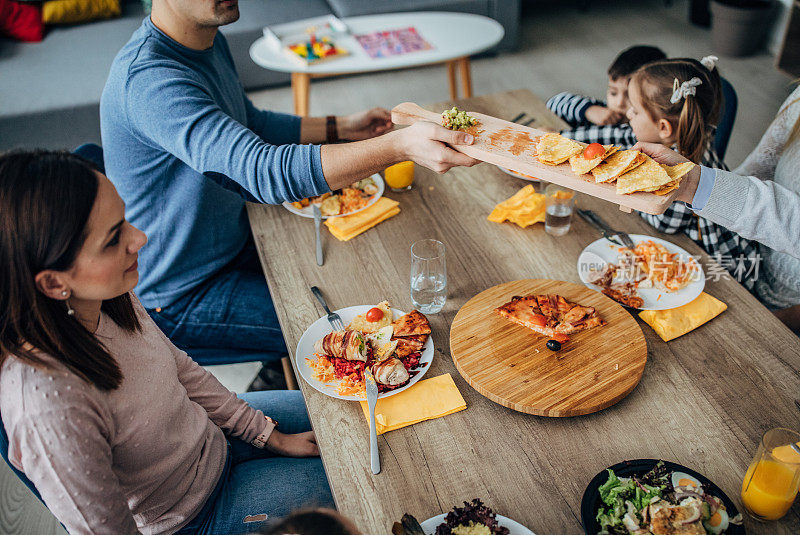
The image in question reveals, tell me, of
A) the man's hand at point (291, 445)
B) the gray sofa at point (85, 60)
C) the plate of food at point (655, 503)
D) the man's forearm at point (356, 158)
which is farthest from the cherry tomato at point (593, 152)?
the gray sofa at point (85, 60)

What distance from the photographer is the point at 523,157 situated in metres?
1.59

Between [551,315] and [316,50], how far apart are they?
9.29ft

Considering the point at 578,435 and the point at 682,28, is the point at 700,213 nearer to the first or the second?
the point at 578,435

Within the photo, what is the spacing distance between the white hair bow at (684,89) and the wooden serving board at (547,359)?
82cm

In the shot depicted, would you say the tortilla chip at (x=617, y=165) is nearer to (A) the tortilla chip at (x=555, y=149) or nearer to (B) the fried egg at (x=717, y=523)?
(A) the tortilla chip at (x=555, y=149)

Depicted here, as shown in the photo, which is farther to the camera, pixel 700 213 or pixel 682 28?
pixel 682 28

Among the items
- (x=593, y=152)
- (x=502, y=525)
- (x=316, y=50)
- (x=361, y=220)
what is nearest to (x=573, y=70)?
(x=316, y=50)

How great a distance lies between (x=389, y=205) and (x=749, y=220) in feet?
3.37

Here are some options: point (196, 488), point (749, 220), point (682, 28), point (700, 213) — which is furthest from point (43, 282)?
point (682, 28)

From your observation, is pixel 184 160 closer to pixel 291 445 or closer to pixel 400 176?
pixel 400 176

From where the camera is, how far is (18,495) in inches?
87.4

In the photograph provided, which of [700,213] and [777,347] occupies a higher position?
[700,213]

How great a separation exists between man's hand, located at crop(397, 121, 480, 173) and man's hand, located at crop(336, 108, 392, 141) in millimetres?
678

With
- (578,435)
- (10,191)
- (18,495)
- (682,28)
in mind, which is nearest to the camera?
(10,191)
